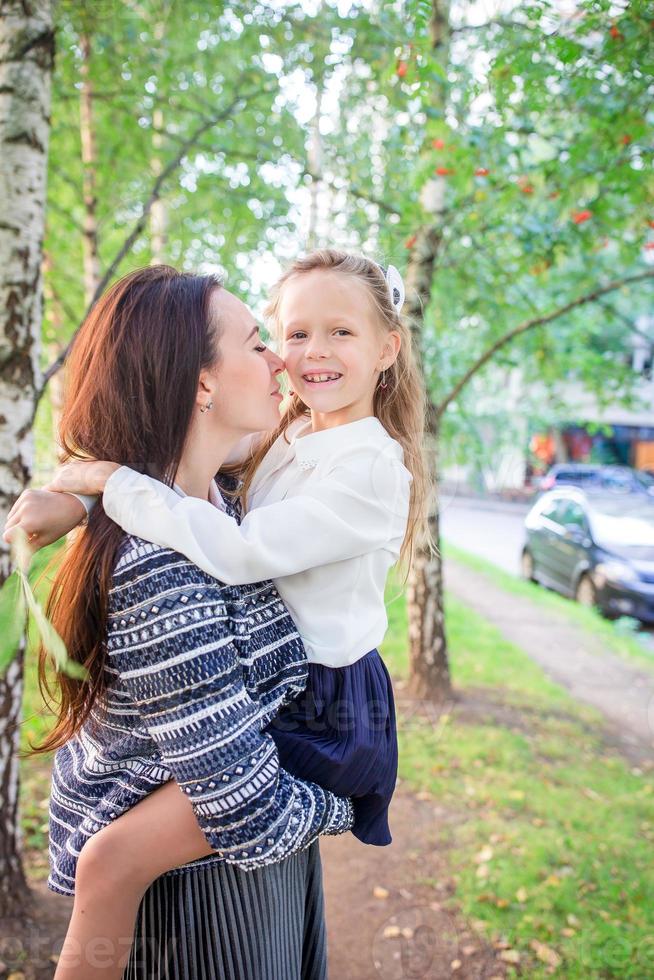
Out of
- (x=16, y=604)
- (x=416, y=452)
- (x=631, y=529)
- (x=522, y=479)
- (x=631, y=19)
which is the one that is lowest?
(x=522, y=479)

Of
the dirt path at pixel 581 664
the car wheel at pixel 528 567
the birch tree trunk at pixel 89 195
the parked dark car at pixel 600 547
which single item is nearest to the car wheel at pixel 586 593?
the parked dark car at pixel 600 547

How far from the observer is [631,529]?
27.1 ft

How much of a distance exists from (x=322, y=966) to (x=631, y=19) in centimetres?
271

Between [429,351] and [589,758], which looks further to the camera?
[429,351]

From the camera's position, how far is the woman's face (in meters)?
1.42

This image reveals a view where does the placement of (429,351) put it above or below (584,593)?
above

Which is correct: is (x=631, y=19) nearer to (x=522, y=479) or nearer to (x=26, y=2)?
(x=26, y=2)

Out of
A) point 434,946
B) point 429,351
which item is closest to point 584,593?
point 429,351

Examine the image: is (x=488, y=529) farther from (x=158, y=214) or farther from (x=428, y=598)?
(x=428, y=598)

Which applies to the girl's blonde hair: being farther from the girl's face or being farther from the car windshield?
the car windshield

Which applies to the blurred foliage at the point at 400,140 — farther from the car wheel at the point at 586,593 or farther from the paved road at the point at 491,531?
the paved road at the point at 491,531

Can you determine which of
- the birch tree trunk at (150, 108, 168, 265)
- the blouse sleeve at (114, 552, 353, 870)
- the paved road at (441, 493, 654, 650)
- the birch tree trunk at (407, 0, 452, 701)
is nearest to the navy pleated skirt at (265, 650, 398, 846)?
the blouse sleeve at (114, 552, 353, 870)

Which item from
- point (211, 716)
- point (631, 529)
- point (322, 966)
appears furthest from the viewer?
point (631, 529)

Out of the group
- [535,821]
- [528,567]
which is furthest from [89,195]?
[528,567]
